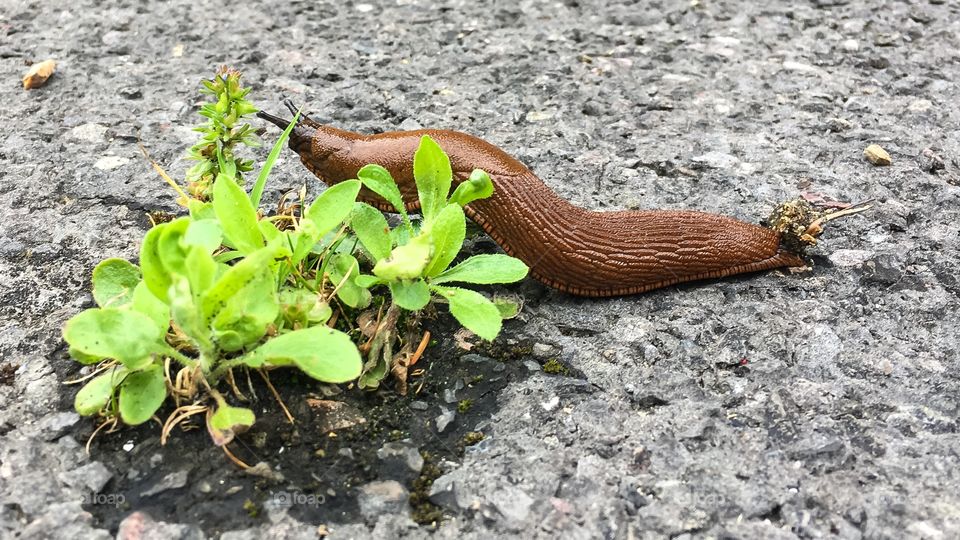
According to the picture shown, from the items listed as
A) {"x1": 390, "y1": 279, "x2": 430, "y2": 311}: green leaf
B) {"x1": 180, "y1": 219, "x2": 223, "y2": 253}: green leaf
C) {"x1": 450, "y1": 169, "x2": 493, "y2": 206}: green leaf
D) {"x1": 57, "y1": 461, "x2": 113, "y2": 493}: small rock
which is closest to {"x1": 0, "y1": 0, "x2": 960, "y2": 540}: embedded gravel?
{"x1": 57, "y1": 461, "x2": 113, "y2": 493}: small rock

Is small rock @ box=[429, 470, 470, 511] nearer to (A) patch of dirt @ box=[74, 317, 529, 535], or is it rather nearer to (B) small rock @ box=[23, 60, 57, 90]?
(A) patch of dirt @ box=[74, 317, 529, 535]

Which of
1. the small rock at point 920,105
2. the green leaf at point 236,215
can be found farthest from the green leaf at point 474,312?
the small rock at point 920,105

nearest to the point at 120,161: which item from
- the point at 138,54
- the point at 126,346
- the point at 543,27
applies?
the point at 138,54

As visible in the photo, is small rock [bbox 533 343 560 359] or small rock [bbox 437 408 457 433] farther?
small rock [bbox 533 343 560 359]

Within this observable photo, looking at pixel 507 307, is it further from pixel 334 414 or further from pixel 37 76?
pixel 37 76

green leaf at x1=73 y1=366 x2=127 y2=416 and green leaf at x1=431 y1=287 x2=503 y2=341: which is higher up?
green leaf at x1=431 y1=287 x2=503 y2=341

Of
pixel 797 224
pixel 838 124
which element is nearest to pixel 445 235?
pixel 797 224

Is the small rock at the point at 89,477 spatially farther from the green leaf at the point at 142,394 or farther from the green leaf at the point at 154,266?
the green leaf at the point at 154,266
